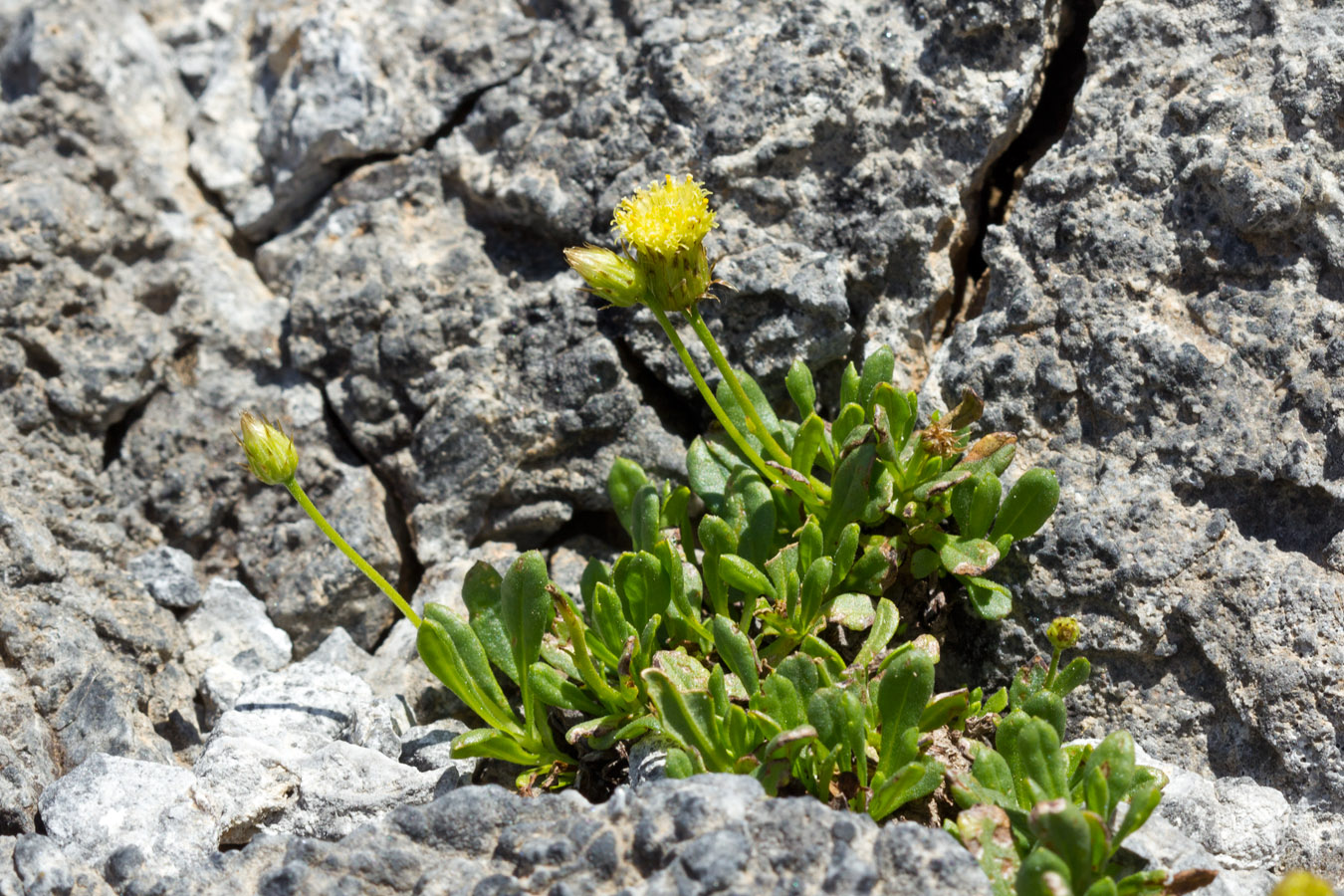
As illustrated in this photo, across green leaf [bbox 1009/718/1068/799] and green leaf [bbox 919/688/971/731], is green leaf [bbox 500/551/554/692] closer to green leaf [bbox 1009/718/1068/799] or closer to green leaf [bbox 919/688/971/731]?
green leaf [bbox 919/688/971/731]

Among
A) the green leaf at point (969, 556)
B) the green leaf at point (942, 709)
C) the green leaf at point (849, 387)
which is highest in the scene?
the green leaf at point (849, 387)

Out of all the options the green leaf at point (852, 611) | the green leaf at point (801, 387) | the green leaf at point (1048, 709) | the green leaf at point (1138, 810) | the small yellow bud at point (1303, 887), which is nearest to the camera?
the small yellow bud at point (1303, 887)

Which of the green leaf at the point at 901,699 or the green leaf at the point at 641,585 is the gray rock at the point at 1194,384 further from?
the green leaf at the point at 641,585

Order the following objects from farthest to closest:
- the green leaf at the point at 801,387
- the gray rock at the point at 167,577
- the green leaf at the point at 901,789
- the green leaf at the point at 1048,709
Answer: the gray rock at the point at 167,577, the green leaf at the point at 801,387, the green leaf at the point at 1048,709, the green leaf at the point at 901,789

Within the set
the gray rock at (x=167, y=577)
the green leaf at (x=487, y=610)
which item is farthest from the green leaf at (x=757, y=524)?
the gray rock at (x=167, y=577)

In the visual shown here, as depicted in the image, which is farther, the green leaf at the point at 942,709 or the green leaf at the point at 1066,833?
the green leaf at the point at 942,709

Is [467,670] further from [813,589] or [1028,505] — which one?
[1028,505]

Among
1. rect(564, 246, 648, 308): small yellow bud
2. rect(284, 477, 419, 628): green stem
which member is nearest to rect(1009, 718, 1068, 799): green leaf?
rect(564, 246, 648, 308): small yellow bud

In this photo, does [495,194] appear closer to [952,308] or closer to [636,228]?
[636,228]

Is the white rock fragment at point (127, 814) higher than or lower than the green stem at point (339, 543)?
lower

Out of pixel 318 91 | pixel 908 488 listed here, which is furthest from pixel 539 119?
pixel 908 488
